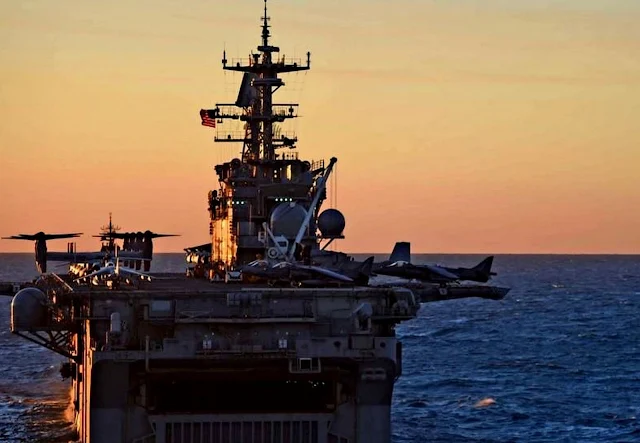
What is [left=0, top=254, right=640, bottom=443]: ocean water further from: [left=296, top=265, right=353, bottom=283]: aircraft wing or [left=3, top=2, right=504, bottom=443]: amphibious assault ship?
[left=3, top=2, right=504, bottom=443]: amphibious assault ship

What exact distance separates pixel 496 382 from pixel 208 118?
16474mm

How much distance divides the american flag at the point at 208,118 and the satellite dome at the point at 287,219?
340 inches

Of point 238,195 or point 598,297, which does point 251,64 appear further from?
point 598,297

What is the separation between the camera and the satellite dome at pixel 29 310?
29.5 meters

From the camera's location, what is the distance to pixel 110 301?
27.1 meters

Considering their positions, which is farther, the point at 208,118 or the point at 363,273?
the point at 208,118

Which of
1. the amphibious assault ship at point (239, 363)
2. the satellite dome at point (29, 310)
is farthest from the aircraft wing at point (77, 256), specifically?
the amphibious assault ship at point (239, 363)

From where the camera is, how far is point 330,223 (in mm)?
37906

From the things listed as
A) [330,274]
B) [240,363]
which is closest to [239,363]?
[240,363]

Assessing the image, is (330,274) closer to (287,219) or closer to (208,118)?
(287,219)

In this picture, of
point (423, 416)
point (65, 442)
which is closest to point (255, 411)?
point (65, 442)

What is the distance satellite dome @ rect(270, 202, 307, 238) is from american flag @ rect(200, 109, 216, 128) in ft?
28.3

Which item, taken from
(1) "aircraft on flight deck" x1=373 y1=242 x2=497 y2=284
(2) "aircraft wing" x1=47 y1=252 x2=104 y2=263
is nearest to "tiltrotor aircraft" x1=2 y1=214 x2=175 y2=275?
(2) "aircraft wing" x1=47 y1=252 x2=104 y2=263

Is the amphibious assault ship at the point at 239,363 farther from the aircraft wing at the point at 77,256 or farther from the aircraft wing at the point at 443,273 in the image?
the aircraft wing at the point at 77,256
